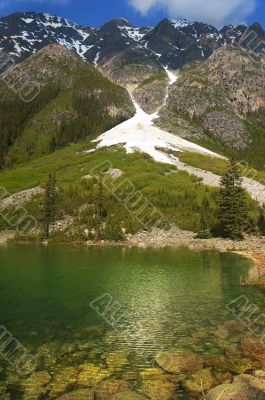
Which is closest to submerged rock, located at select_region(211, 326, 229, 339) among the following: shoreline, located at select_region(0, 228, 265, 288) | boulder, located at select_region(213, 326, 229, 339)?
boulder, located at select_region(213, 326, 229, 339)

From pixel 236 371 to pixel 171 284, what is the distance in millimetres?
26070

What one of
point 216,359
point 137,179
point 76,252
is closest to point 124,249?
point 76,252

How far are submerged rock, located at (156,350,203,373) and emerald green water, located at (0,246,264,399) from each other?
0.98 meters

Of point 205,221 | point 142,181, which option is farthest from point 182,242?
point 142,181

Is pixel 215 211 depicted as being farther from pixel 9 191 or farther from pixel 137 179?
pixel 9 191

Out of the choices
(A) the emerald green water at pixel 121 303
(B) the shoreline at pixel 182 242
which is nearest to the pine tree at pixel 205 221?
(B) the shoreline at pixel 182 242

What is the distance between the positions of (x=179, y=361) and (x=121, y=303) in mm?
16554

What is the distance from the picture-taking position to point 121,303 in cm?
4294

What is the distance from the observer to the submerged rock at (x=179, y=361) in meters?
26.0

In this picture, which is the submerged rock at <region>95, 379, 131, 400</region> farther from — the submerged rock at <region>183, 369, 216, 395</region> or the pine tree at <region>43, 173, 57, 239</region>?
the pine tree at <region>43, 173, 57, 239</region>

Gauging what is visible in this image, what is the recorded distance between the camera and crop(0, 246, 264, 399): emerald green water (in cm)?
2973

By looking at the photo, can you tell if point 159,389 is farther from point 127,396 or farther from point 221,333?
point 221,333

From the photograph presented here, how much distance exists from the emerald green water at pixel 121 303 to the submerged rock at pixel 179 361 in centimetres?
98

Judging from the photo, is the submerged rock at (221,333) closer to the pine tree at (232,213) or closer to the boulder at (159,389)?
the boulder at (159,389)
